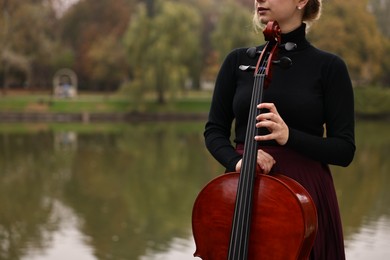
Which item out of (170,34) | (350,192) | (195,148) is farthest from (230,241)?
(170,34)

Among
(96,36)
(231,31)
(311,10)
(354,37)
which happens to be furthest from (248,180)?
(96,36)

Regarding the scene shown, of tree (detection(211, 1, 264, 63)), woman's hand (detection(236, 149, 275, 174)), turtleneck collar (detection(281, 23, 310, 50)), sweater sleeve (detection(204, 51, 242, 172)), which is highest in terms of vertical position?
tree (detection(211, 1, 264, 63))

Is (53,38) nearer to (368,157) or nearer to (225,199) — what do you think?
(368,157)

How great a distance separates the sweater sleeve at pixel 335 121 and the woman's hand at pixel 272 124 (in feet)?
0.20

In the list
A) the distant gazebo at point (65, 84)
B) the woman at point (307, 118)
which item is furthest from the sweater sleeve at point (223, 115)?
the distant gazebo at point (65, 84)

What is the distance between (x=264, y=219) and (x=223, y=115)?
357mm

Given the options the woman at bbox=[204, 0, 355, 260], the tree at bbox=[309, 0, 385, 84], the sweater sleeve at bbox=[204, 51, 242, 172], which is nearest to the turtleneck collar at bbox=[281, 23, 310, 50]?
the woman at bbox=[204, 0, 355, 260]

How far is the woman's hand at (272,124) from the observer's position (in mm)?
1673

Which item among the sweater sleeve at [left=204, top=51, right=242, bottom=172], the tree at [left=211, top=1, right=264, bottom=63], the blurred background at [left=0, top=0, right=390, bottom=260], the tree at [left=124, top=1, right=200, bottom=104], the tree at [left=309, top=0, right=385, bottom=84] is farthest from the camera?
the tree at [left=309, top=0, right=385, bottom=84]

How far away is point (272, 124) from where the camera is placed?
5.53ft

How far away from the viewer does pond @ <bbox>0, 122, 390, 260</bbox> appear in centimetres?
799

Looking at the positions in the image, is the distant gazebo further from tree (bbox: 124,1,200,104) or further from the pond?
the pond

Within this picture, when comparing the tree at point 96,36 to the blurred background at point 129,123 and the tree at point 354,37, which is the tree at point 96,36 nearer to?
the blurred background at point 129,123

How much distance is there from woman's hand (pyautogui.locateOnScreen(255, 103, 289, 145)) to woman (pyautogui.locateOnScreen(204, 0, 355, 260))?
25 mm
